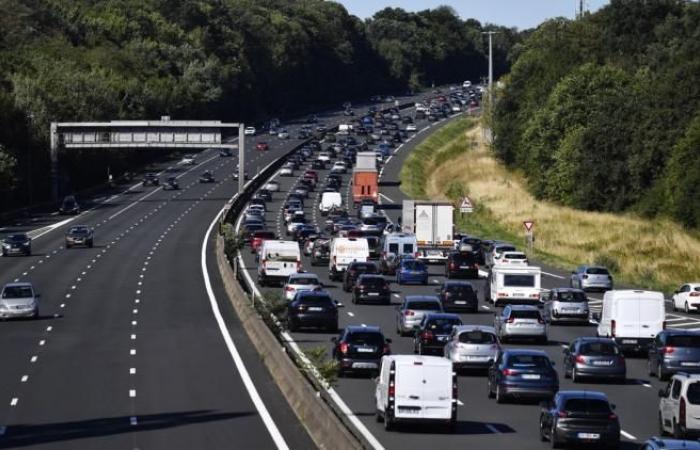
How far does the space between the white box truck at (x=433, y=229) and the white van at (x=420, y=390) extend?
173 feet

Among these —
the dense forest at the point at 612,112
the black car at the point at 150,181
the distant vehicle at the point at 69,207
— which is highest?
the dense forest at the point at 612,112

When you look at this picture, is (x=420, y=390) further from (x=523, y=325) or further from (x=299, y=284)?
(x=299, y=284)

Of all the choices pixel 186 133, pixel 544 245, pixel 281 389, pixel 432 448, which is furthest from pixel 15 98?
pixel 432 448

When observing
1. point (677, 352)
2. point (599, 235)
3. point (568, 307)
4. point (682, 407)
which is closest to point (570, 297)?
point (568, 307)

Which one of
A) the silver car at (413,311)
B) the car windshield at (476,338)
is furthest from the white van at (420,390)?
the silver car at (413,311)

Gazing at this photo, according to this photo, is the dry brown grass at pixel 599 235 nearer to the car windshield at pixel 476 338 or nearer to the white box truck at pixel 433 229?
the white box truck at pixel 433 229

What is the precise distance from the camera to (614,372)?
3969cm

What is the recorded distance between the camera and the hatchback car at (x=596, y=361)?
3950 centimetres

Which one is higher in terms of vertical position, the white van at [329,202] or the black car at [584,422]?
the white van at [329,202]

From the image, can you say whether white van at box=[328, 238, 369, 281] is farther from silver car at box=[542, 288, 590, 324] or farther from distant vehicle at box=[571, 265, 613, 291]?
silver car at box=[542, 288, 590, 324]

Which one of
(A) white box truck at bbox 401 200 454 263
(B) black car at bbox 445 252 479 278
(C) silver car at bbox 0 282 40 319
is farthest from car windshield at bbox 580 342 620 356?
(A) white box truck at bbox 401 200 454 263

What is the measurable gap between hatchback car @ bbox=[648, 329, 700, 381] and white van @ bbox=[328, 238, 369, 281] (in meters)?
32.5

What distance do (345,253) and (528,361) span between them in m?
37.7

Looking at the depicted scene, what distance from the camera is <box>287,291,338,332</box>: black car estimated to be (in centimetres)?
5184
